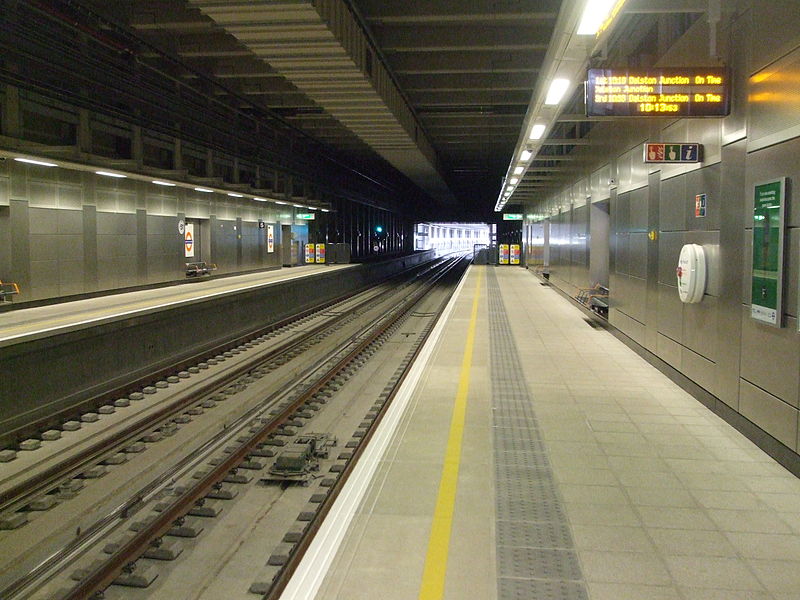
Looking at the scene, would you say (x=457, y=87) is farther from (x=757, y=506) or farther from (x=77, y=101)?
(x=757, y=506)

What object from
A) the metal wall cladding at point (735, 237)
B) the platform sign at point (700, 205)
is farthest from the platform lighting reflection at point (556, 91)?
the platform sign at point (700, 205)

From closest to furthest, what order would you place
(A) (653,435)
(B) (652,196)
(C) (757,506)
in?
(C) (757,506)
(A) (653,435)
(B) (652,196)

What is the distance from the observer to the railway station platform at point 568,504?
10.5 feet

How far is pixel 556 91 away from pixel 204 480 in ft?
20.2

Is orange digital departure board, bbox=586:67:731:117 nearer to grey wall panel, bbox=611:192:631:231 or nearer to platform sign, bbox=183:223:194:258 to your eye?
grey wall panel, bbox=611:192:631:231

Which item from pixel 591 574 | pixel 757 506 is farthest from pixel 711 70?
pixel 591 574

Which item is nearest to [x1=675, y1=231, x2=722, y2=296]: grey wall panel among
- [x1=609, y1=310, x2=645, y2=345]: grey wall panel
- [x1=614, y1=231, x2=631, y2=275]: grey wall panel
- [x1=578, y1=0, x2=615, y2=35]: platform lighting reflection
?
[x1=578, y1=0, x2=615, y2=35]: platform lighting reflection

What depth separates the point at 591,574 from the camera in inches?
129

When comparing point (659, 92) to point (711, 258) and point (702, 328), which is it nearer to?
point (711, 258)

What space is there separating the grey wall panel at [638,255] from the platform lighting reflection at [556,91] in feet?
7.32

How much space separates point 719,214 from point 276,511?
4.81 meters

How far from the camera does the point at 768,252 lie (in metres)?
5.04

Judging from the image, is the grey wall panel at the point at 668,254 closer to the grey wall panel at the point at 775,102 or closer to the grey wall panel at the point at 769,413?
the grey wall panel at the point at 775,102

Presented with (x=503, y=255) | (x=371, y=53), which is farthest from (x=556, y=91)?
(x=503, y=255)
